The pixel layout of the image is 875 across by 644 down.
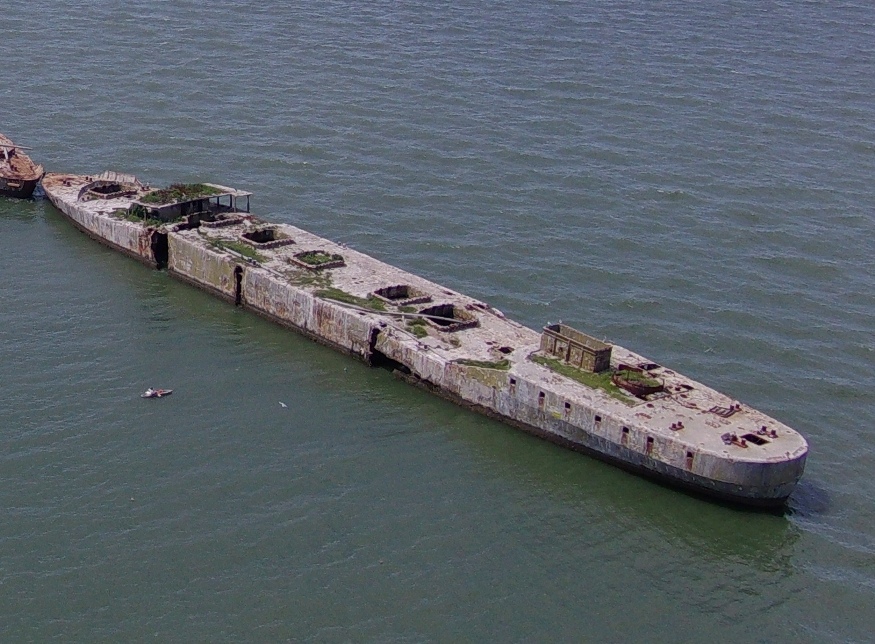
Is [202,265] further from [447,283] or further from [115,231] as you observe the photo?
[447,283]

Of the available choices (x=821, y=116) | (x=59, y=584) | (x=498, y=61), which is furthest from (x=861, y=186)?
(x=59, y=584)

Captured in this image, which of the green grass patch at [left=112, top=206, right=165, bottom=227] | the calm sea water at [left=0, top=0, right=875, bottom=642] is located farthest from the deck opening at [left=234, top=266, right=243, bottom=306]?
the green grass patch at [left=112, top=206, right=165, bottom=227]

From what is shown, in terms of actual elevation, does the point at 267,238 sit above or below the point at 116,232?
above

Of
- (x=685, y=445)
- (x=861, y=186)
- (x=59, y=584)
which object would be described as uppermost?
(x=861, y=186)

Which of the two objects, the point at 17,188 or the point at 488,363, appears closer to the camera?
the point at 488,363

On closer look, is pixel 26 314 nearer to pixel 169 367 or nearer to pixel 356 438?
pixel 169 367

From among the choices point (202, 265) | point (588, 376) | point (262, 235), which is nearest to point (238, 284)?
point (202, 265)

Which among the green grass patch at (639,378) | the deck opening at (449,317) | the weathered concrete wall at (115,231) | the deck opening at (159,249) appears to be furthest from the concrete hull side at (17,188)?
the green grass patch at (639,378)
